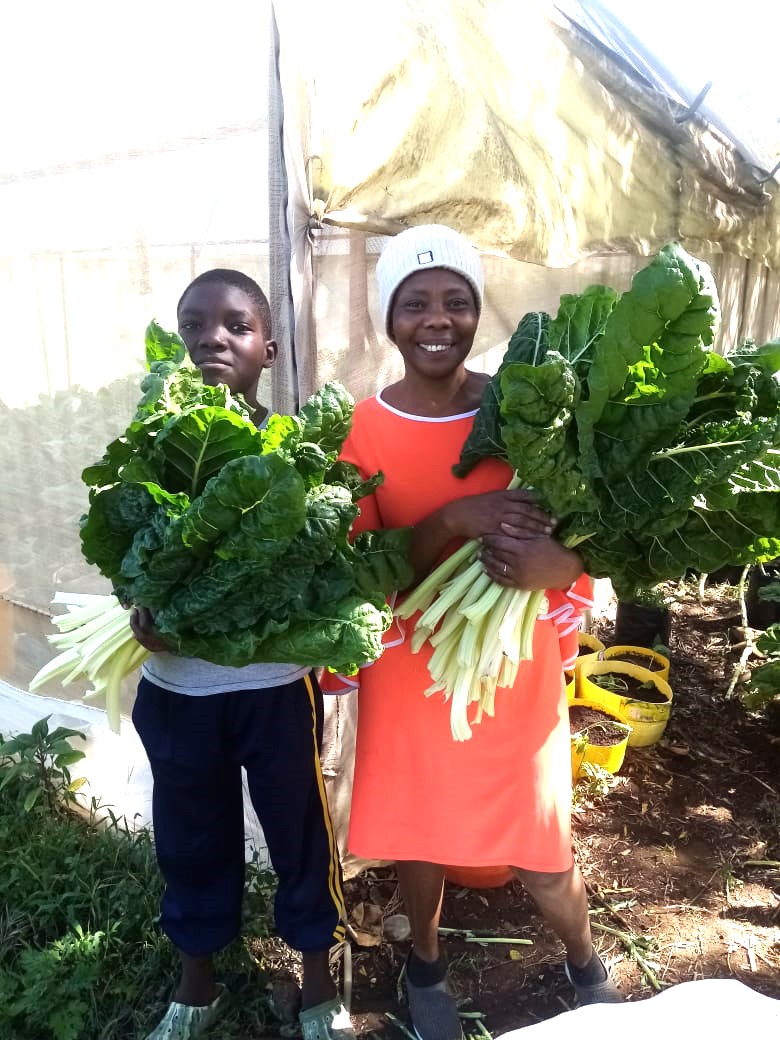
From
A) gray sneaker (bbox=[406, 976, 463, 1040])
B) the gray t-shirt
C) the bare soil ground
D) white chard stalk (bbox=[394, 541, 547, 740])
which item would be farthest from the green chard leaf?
the bare soil ground

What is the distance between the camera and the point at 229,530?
1.55m

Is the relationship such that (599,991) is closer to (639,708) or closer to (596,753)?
(596,753)

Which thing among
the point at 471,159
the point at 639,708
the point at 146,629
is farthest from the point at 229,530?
the point at 639,708

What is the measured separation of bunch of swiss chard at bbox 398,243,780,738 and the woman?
0.36 feet

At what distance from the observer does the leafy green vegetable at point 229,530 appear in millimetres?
1502

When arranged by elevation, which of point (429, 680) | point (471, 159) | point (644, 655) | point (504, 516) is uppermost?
point (471, 159)

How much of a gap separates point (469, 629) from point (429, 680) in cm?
21

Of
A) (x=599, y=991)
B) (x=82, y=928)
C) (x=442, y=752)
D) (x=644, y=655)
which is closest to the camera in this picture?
(x=442, y=752)

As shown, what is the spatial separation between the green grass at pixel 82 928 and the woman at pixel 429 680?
2.16 ft

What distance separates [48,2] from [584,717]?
363 cm

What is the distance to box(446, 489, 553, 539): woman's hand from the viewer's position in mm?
1764

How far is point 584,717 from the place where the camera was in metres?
3.71

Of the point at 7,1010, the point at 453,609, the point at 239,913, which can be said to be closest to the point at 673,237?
the point at 453,609

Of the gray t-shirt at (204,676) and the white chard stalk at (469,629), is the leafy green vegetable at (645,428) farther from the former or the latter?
the gray t-shirt at (204,676)
